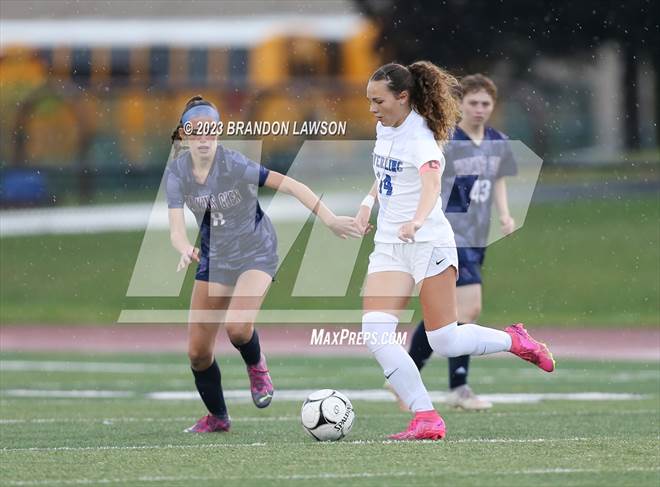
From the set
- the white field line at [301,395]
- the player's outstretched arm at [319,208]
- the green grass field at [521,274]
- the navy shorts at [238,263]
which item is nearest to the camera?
the player's outstretched arm at [319,208]

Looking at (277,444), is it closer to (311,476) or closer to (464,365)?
(311,476)

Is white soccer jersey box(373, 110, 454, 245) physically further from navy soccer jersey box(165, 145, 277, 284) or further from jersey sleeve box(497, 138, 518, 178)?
jersey sleeve box(497, 138, 518, 178)

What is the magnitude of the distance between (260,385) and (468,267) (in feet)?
6.65

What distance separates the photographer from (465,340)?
7355 mm

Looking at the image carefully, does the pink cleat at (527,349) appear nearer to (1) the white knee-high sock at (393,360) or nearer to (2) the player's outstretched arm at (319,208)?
(1) the white knee-high sock at (393,360)

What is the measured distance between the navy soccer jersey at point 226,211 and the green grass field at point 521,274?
35.2 feet

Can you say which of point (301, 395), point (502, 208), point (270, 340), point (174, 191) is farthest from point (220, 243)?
point (270, 340)

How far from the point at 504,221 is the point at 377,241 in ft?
7.74

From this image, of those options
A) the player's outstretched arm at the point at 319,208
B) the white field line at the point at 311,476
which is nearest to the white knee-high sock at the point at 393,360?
the player's outstretched arm at the point at 319,208

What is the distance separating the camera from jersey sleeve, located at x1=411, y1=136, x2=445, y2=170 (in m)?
7.14

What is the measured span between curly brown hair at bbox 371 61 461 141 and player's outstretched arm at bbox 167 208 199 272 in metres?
1.41

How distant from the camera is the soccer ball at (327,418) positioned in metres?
7.33

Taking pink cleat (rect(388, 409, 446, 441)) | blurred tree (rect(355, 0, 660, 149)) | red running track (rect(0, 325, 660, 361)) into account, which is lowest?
pink cleat (rect(388, 409, 446, 441))

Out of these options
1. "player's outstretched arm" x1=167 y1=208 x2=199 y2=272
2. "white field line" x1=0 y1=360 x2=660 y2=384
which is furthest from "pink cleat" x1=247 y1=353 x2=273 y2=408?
"white field line" x1=0 y1=360 x2=660 y2=384
